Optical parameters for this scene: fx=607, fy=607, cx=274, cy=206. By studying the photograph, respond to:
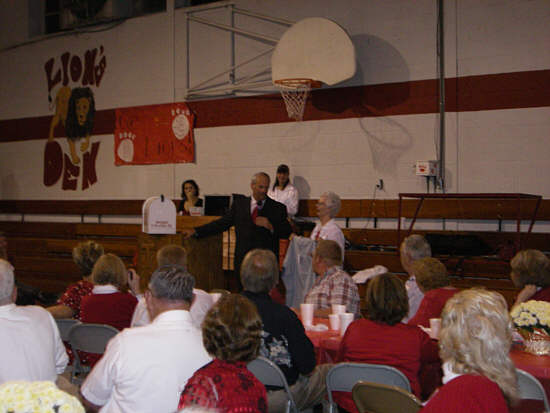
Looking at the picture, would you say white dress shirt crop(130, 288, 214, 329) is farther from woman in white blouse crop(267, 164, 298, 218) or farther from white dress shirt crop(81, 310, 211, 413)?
woman in white blouse crop(267, 164, 298, 218)

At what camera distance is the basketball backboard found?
7160 mm

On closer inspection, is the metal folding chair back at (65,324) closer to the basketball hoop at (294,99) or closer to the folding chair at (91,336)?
the folding chair at (91,336)

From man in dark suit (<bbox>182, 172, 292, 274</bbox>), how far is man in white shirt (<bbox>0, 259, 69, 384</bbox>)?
3324 millimetres

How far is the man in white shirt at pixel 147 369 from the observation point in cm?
227

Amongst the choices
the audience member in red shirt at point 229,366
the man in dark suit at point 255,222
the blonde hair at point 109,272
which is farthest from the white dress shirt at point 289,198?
the audience member in red shirt at point 229,366

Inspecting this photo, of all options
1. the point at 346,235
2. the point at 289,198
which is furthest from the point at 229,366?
the point at 289,198

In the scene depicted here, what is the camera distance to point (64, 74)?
34.0 ft

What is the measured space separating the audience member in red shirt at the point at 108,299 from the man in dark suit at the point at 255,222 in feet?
7.22

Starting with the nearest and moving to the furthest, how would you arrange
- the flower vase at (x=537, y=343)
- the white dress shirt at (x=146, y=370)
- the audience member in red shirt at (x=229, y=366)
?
the audience member in red shirt at (x=229, y=366)
the white dress shirt at (x=146, y=370)
the flower vase at (x=537, y=343)

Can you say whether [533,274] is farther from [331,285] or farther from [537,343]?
[331,285]

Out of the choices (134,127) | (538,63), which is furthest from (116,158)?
(538,63)

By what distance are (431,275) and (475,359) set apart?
6.41ft

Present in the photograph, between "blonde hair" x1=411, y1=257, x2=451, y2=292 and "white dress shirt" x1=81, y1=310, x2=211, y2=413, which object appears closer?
"white dress shirt" x1=81, y1=310, x2=211, y2=413

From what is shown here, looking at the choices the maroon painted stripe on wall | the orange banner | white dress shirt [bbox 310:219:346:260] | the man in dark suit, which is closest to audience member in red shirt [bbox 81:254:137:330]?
the man in dark suit
